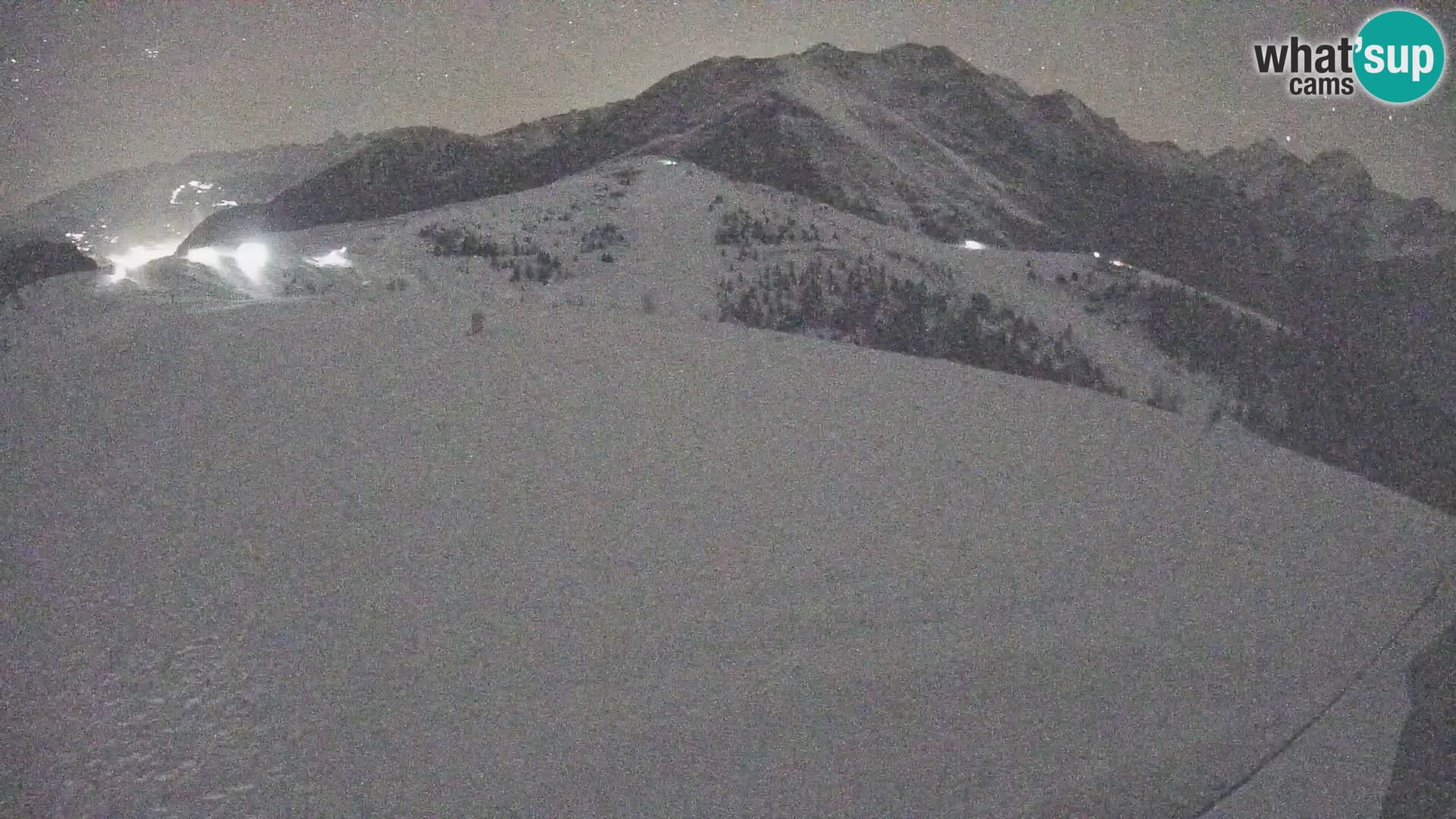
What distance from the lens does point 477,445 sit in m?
4.22

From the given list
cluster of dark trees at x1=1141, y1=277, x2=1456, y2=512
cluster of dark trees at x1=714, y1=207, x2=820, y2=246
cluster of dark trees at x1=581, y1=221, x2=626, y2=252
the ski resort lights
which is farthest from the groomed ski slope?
the ski resort lights

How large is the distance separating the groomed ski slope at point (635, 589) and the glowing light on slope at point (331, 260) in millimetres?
4683

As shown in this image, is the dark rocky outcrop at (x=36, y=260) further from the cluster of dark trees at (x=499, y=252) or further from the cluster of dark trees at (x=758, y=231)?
the cluster of dark trees at (x=758, y=231)

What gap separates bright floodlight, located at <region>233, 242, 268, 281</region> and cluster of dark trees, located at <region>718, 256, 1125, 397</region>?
530 cm

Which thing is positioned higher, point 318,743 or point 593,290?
point 593,290

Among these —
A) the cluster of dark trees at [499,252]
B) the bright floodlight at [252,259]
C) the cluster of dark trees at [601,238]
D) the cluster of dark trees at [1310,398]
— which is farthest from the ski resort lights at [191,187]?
the cluster of dark trees at [1310,398]

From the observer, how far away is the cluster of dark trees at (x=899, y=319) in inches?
365

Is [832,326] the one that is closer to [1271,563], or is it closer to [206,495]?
[1271,563]

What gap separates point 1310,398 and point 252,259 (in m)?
14.0

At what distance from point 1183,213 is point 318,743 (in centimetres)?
5254

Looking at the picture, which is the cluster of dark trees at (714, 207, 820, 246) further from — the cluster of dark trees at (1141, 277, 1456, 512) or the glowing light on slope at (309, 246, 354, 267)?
the cluster of dark trees at (1141, 277, 1456, 512)

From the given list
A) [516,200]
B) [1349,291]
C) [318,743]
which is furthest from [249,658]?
[1349,291]

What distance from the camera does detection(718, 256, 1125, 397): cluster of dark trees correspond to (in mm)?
9266

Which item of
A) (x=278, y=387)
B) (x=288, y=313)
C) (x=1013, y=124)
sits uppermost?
(x=1013, y=124)
